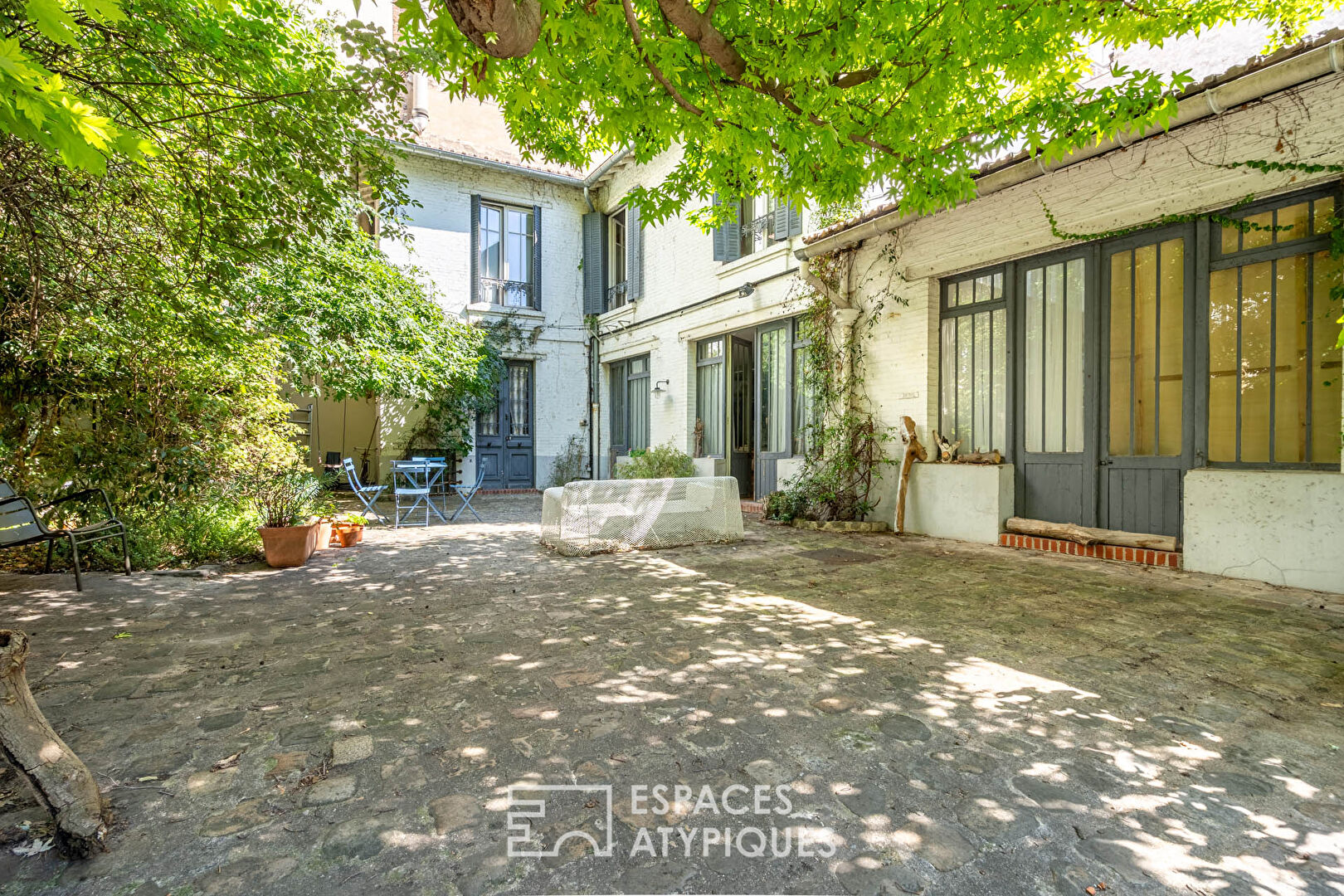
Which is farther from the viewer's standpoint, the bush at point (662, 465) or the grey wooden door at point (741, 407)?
the grey wooden door at point (741, 407)

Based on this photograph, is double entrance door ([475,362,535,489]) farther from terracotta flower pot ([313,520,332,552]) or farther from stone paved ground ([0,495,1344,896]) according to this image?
stone paved ground ([0,495,1344,896])

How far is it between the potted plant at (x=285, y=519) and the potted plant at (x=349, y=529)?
0.36 meters

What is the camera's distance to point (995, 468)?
237 inches

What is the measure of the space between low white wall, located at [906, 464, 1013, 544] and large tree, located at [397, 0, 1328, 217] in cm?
286

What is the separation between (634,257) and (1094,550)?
902cm

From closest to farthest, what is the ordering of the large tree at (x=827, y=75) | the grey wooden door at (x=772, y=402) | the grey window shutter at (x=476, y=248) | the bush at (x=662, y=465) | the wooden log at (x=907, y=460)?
the large tree at (x=827, y=75), the wooden log at (x=907, y=460), the grey wooden door at (x=772, y=402), the bush at (x=662, y=465), the grey window shutter at (x=476, y=248)

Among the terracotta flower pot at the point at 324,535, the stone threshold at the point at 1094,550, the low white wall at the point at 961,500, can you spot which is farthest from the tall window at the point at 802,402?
the terracotta flower pot at the point at 324,535

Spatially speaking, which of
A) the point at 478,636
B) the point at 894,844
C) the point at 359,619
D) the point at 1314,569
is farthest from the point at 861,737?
the point at 1314,569

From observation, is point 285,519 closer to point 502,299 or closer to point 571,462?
point 571,462

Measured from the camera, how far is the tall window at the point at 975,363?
20.7 ft

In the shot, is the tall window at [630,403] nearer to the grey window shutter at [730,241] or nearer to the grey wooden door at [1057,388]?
the grey window shutter at [730,241]

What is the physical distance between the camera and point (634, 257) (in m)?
11.8

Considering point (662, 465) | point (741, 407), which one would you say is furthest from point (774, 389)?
point (662, 465)

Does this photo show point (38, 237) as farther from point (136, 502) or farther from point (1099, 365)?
point (1099, 365)
